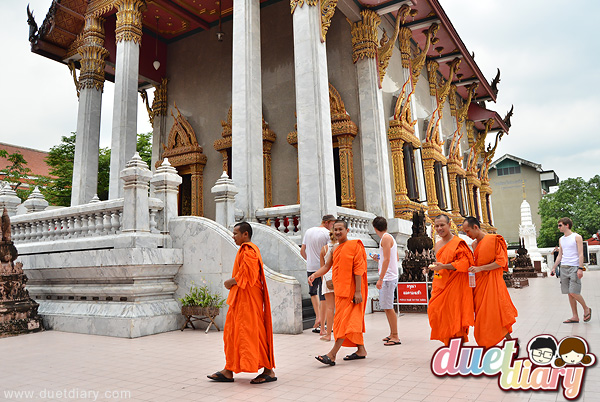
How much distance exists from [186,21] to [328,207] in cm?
984

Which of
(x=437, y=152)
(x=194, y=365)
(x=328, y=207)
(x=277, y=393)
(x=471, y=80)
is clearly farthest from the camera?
(x=471, y=80)

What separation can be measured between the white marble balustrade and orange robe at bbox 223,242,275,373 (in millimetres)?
4258

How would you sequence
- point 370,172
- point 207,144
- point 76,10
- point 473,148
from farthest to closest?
point 473,148 → point 207,144 → point 76,10 → point 370,172

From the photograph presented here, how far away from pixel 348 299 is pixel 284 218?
5.25 meters

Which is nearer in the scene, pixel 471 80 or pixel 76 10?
pixel 76 10

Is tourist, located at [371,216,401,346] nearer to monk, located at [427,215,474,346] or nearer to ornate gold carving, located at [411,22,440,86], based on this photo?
monk, located at [427,215,474,346]

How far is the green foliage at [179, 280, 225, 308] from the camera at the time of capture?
7.46m

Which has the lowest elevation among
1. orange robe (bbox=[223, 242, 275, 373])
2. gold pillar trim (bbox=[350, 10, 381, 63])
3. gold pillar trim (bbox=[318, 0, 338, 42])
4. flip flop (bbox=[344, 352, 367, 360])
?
flip flop (bbox=[344, 352, 367, 360])

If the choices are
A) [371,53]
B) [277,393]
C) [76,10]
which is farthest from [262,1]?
[277,393]

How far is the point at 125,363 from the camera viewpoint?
5207mm

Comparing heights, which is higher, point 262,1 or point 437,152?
point 262,1

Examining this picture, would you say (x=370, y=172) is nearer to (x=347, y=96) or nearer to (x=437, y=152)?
(x=347, y=96)

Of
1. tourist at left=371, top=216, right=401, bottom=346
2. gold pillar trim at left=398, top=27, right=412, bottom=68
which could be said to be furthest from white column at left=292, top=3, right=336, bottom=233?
gold pillar trim at left=398, top=27, right=412, bottom=68

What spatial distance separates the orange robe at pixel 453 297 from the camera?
459 cm
